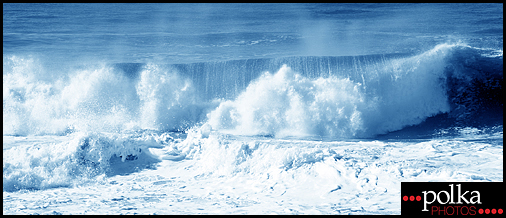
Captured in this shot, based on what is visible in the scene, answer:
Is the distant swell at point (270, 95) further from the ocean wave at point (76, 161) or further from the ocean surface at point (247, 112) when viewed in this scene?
the ocean wave at point (76, 161)

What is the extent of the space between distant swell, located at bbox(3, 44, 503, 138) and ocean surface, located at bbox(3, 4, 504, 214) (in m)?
0.04

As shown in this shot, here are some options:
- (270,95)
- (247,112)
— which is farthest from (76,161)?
(270,95)

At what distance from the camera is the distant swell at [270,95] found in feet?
35.2

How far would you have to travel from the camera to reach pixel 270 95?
1118 cm

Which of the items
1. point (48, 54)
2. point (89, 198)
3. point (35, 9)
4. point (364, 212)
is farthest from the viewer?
point (35, 9)

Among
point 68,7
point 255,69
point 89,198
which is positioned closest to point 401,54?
point 255,69

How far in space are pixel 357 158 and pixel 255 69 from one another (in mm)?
5493

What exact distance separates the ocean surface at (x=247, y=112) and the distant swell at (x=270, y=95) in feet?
0.13

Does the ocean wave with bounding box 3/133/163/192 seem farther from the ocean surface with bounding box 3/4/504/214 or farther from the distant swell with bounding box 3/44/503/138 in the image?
the distant swell with bounding box 3/44/503/138

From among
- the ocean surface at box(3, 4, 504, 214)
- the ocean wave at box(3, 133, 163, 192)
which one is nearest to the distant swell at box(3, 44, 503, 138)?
the ocean surface at box(3, 4, 504, 214)

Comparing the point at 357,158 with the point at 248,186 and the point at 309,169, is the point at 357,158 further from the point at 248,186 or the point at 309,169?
the point at 248,186

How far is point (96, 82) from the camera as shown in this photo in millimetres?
12172

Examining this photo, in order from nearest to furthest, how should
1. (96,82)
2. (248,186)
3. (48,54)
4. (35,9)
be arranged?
(248,186) → (96,82) → (48,54) → (35,9)

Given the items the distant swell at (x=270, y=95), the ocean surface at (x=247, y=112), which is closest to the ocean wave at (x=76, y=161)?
the ocean surface at (x=247, y=112)
